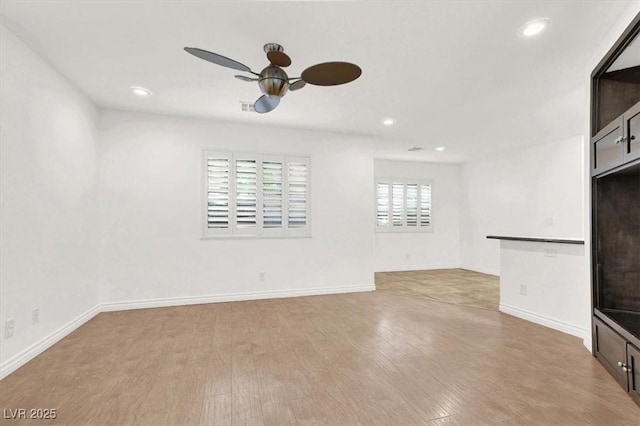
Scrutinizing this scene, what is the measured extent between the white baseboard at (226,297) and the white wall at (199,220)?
17 millimetres

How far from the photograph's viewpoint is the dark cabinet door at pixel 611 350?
2.12 meters

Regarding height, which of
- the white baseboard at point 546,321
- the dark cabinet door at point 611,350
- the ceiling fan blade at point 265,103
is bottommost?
the white baseboard at point 546,321

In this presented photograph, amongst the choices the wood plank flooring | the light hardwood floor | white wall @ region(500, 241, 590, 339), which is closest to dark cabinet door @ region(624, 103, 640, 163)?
white wall @ region(500, 241, 590, 339)

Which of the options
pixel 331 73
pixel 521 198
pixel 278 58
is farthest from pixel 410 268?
pixel 278 58

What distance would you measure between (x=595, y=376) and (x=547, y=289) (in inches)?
51.2

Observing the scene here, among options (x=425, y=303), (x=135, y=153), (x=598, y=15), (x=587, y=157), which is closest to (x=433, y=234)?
(x=425, y=303)

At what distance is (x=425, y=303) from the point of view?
4.45m

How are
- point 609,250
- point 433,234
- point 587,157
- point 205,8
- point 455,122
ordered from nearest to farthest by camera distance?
point 205,8
point 609,250
point 587,157
point 455,122
point 433,234

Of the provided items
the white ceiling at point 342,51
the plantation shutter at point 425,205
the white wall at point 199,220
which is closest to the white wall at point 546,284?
the white ceiling at point 342,51

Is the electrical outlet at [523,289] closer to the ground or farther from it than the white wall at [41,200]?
closer to the ground

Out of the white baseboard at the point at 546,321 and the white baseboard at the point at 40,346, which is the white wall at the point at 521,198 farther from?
the white baseboard at the point at 40,346

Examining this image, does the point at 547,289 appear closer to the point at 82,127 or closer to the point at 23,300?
the point at 23,300

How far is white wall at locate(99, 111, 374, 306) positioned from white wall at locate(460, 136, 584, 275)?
3450mm

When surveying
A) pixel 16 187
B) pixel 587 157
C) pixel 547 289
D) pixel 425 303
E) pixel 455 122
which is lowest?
pixel 425 303
